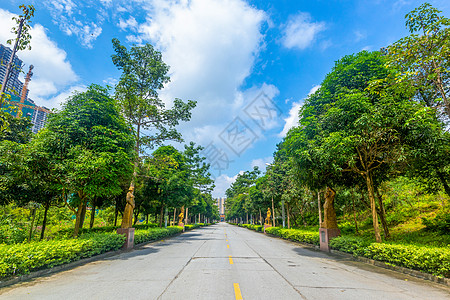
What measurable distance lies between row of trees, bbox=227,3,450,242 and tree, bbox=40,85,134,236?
906 centimetres

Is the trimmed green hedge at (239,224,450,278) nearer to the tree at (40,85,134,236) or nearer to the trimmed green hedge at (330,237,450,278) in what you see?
the trimmed green hedge at (330,237,450,278)

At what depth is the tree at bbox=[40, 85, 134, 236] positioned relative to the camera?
9773mm

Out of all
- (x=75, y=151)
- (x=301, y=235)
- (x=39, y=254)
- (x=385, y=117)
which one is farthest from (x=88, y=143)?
(x=301, y=235)

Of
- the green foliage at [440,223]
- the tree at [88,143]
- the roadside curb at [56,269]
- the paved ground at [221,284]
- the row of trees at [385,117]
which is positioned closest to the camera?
the paved ground at [221,284]

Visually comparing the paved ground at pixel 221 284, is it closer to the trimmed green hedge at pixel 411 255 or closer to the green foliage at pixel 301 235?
the trimmed green hedge at pixel 411 255

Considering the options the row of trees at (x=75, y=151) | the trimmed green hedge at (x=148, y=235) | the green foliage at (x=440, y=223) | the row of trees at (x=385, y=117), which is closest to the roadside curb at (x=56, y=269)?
the row of trees at (x=75, y=151)

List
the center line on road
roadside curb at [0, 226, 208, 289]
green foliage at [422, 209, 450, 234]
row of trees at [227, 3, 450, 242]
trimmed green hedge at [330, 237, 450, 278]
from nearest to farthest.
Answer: the center line on road → roadside curb at [0, 226, 208, 289] → trimmed green hedge at [330, 237, 450, 278] → row of trees at [227, 3, 450, 242] → green foliage at [422, 209, 450, 234]

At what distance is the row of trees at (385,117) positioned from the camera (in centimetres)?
848

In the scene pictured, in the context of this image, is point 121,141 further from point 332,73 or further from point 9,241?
point 332,73

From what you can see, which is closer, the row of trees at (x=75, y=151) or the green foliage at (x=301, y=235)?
the row of trees at (x=75, y=151)

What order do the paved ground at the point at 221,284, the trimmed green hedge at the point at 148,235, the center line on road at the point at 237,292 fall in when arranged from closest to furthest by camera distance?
1. the center line on road at the point at 237,292
2. the paved ground at the point at 221,284
3. the trimmed green hedge at the point at 148,235

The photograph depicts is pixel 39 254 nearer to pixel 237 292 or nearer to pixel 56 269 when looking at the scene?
pixel 56 269

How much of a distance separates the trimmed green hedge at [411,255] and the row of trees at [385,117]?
108 centimetres

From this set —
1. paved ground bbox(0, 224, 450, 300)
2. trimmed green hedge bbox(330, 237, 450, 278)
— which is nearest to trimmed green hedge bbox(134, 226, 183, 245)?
paved ground bbox(0, 224, 450, 300)
